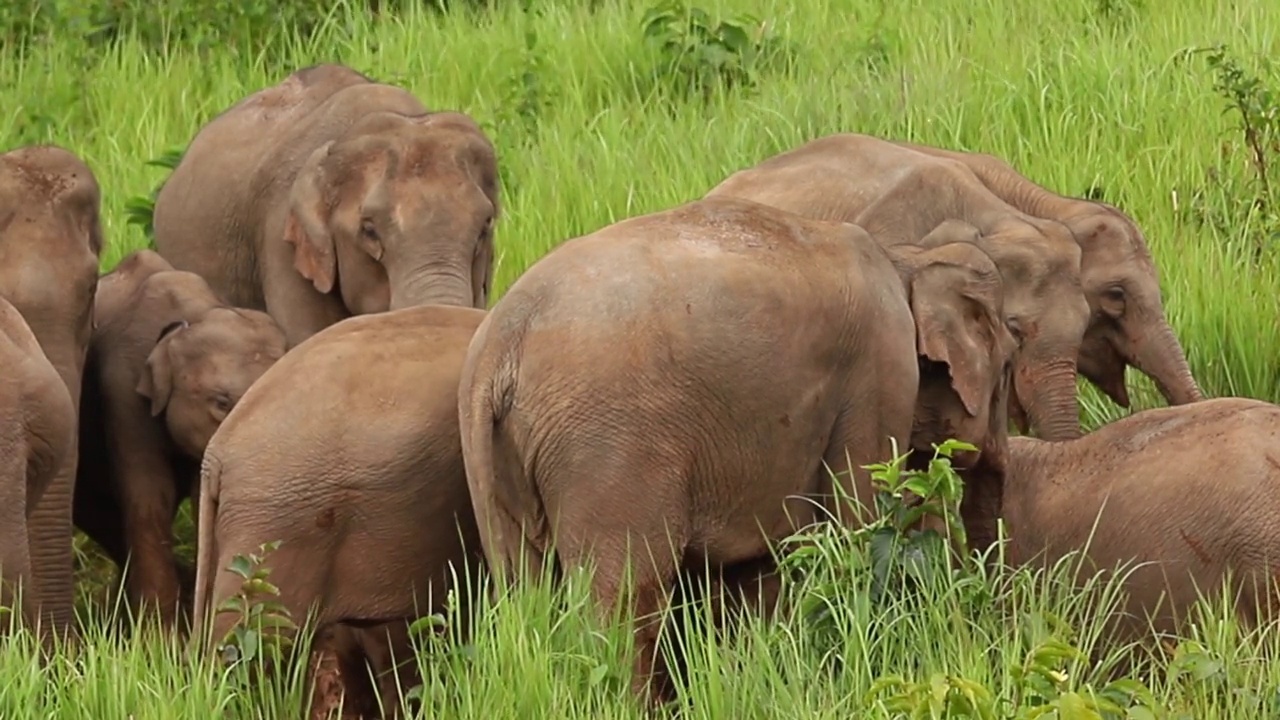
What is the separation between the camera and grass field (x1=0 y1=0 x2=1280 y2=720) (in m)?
5.09

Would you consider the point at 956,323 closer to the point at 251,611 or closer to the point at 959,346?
the point at 959,346

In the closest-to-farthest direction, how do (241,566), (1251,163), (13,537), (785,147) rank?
(241,566) → (13,537) → (1251,163) → (785,147)

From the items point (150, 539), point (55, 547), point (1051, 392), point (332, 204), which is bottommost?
point (150, 539)

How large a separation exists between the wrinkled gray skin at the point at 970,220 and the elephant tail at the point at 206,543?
1.79 metres

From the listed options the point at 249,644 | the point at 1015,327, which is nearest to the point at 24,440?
the point at 249,644

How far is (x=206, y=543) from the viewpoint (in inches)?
231

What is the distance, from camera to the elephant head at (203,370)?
6.71 m

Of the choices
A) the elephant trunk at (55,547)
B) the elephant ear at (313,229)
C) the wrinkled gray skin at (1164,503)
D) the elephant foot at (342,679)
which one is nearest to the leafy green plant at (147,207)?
the elephant ear at (313,229)

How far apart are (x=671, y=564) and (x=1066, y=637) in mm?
749

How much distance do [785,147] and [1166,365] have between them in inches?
78.3

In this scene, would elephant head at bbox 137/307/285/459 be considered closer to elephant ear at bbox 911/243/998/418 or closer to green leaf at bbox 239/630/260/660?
green leaf at bbox 239/630/260/660

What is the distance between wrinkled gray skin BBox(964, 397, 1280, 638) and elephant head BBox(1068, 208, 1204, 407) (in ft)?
2.40

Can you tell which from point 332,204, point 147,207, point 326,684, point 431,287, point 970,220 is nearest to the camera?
point 326,684

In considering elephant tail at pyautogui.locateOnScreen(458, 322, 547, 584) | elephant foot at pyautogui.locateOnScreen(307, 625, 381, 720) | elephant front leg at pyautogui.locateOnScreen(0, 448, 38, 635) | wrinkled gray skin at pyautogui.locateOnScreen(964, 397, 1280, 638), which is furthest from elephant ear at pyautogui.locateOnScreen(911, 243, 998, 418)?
elephant front leg at pyautogui.locateOnScreen(0, 448, 38, 635)
